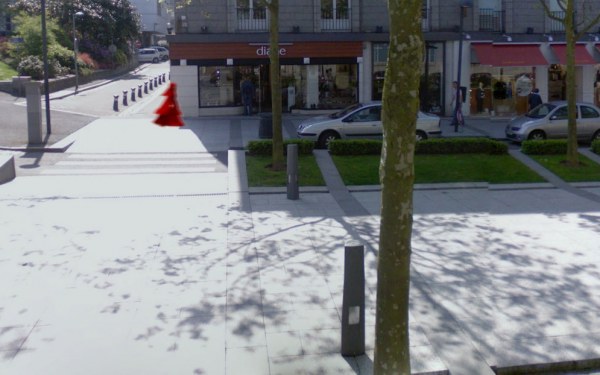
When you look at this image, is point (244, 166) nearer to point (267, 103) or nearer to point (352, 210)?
point (352, 210)

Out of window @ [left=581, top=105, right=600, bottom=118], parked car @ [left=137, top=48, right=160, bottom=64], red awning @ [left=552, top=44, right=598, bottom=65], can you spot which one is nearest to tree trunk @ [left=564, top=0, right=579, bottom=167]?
A: window @ [left=581, top=105, right=600, bottom=118]

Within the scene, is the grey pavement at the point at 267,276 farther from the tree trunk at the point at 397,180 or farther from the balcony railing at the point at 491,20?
the balcony railing at the point at 491,20

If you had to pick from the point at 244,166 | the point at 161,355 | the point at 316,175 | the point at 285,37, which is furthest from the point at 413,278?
the point at 285,37

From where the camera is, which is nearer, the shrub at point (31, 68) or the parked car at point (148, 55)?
the shrub at point (31, 68)

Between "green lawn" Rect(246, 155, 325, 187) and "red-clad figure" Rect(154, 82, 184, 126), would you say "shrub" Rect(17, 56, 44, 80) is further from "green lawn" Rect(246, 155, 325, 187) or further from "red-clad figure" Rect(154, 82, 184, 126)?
"red-clad figure" Rect(154, 82, 184, 126)

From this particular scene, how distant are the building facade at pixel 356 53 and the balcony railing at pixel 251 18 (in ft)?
0.14

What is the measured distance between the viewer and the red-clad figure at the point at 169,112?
4.29m

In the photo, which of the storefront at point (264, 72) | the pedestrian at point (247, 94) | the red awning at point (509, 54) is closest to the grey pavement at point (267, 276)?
the pedestrian at point (247, 94)

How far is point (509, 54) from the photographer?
31.3 meters

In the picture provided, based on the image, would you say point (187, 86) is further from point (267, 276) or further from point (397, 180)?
point (397, 180)

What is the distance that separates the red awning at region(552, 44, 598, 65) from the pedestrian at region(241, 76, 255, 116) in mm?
13378

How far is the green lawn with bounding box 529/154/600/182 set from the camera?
16.5 metres

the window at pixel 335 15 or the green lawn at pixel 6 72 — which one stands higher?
the window at pixel 335 15

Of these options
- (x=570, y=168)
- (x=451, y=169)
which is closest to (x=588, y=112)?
(x=570, y=168)
